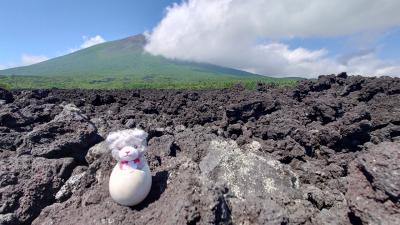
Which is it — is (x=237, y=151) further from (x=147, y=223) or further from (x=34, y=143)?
(x=34, y=143)

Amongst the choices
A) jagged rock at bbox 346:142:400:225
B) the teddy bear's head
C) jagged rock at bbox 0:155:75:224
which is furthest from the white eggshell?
jagged rock at bbox 346:142:400:225

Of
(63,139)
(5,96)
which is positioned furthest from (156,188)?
(5,96)

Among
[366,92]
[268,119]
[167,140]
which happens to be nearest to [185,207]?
[167,140]

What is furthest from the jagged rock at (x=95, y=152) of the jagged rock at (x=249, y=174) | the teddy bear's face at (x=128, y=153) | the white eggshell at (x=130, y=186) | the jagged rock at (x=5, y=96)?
the jagged rock at (x=5, y=96)

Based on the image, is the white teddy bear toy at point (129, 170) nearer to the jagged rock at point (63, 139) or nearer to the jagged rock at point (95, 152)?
the jagged rock at point (95, 152)

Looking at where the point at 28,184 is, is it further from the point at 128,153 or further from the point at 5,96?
the point at 5,96

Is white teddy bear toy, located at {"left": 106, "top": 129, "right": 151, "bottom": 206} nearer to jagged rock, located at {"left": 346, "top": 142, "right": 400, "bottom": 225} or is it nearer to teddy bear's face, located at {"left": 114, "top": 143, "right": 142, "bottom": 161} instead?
teddy bear's face, located at {"left": 114, "top": 143, "right": 142, "bottom": 161}
